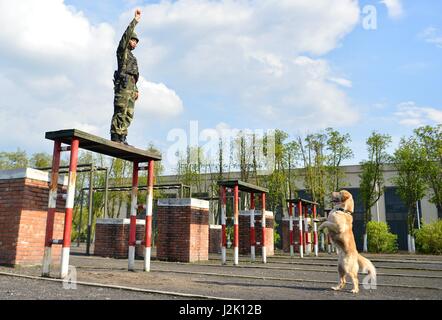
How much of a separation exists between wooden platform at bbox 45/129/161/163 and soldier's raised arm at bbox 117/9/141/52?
2598mm

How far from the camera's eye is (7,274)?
26.0 ft

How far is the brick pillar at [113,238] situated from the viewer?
1775 centimetres

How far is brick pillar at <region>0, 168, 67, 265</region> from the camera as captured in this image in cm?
944

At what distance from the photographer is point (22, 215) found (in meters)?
9.50

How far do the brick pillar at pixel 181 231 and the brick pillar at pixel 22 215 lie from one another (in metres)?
6.52

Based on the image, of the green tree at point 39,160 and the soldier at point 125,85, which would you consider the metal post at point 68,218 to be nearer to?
the soldier at point 125,85

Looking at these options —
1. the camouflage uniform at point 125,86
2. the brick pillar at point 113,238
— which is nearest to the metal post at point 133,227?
the camouflage uniform at point 125,86

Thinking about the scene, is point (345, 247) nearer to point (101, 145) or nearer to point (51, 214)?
point (101, 145)

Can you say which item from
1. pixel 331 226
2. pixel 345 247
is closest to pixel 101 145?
pixel 331 226

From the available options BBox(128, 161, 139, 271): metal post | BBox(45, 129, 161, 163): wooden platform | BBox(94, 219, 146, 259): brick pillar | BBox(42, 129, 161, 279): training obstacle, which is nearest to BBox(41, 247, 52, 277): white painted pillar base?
BBox(42, 129, 161, 279): training obstacle

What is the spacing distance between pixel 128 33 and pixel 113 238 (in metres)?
10.8

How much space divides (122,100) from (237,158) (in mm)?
24753
